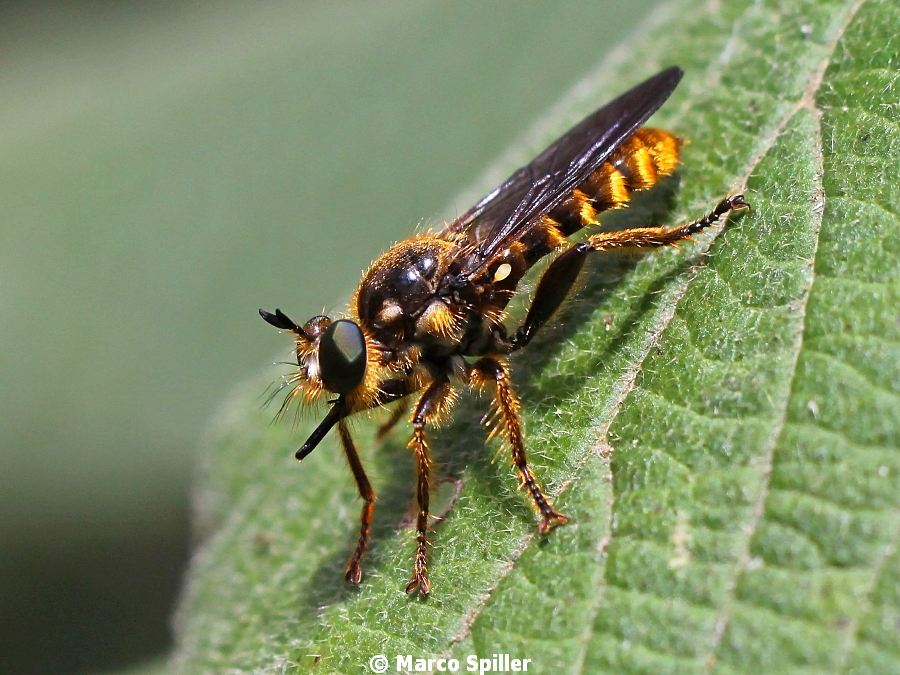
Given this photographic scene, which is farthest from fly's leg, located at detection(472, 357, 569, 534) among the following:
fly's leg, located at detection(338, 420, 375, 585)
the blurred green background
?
the blurred green background

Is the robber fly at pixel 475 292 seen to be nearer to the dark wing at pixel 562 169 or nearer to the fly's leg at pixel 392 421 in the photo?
the dark wing at pixel 562 169

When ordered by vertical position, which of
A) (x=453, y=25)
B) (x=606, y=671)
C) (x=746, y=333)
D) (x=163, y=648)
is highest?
(x=453, y=25)

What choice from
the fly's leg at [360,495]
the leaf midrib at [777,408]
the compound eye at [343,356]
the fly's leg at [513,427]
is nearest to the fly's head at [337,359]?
the compound eye at [343,356]

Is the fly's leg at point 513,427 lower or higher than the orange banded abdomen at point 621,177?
lower

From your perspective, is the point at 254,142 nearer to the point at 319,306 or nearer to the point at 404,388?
the point at 319,306

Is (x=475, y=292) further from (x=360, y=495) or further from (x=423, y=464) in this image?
(x=360, y=495)

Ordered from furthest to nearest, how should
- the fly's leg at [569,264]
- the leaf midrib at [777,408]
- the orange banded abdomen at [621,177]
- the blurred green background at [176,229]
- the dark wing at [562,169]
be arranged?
the blurred green background at [176,229], the orange banded abdomen at [621,177], the dark wing at [562,169], the fly's leg at [569,264], the leaf midrib at [777,408]

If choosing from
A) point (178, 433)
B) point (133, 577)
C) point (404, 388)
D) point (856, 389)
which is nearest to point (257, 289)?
point (178, 433)

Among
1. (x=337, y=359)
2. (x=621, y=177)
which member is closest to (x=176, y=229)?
(x=337, y=359)
